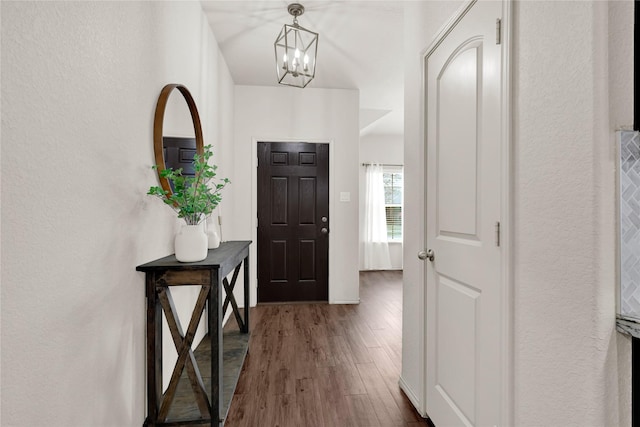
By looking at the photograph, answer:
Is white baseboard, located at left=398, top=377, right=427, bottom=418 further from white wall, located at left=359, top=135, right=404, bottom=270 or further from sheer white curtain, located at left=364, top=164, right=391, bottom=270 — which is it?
white wall, located at left=359, top=135, right=404, bottom=270

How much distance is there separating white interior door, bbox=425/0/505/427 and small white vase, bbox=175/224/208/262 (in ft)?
3.94

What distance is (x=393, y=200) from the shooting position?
21.2 ft

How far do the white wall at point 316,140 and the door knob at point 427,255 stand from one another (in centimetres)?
228

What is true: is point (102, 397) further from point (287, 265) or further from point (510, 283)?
point (287, 265)

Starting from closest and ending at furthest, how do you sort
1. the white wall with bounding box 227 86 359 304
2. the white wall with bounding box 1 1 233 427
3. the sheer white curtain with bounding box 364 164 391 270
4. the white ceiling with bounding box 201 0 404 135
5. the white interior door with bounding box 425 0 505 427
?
the white wall with bounding box 1 1 233 427 → the white interior door with bounding box 425 0 505 427 → the white ceiling with bounding box 201 0 404 135 → the white wall with bounding box 227 86 359 304 → the sheer white curtain with bounding box 364 164 391 270

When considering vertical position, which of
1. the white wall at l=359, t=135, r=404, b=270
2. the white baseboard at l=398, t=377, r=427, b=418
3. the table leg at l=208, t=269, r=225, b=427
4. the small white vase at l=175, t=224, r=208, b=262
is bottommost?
the white baseboard at l=398, t=377, r=427, b=418

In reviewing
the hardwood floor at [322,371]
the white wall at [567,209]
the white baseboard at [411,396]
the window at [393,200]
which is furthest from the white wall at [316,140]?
the white wall at [567,209]

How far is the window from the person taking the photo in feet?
21.1

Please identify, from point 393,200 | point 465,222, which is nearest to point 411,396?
point 465,222

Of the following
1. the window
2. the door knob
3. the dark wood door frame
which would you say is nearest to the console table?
the door knob

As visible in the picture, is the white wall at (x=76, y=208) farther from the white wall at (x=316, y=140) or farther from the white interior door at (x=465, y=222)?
the white wall at (x=316, y=140)

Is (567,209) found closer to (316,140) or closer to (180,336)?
(180,336)

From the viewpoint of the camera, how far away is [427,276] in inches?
71.0

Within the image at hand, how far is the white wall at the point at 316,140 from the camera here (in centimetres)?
395
